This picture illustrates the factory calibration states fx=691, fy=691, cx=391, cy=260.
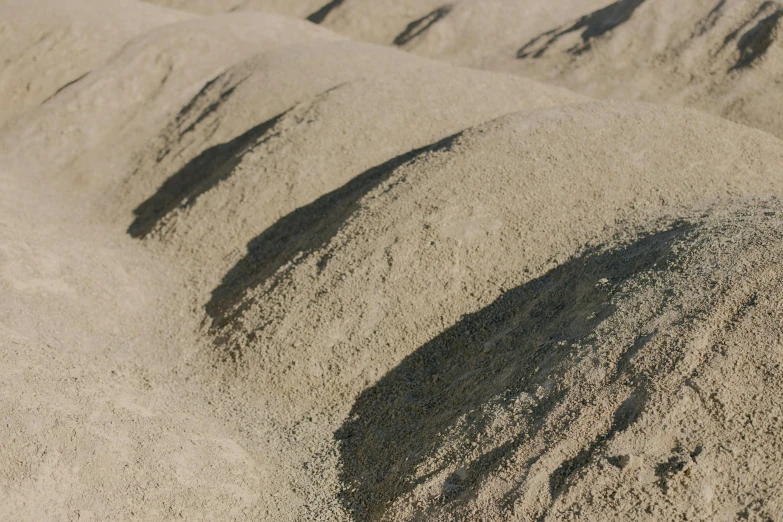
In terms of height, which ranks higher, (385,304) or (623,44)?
(385,304)

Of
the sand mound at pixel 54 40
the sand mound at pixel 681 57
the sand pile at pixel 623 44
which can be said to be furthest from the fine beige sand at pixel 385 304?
the sand pile at pixel 623 44

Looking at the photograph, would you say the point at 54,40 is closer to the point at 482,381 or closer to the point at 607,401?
the point at 482,381

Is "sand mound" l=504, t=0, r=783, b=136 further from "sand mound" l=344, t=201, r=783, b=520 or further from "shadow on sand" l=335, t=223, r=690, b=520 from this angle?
"shadow on sand" l=335, t=223, r=690, b=520

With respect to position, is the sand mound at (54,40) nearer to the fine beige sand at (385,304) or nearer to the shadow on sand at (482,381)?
the fine beige sand at (385,304)

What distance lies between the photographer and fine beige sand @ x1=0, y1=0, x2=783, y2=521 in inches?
238

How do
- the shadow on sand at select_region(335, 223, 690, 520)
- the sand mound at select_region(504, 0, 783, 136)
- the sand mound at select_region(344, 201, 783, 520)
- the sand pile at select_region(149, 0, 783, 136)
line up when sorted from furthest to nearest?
1. the sand pile at select_region(149, 0, 783, 136)
2. the sand mound at select_region(504, 0, 783, 136)
3. the shadow on sand at select_region(335, 223, 690, 520)
4. the sand mound at select_region(344, 201, 783, 520)

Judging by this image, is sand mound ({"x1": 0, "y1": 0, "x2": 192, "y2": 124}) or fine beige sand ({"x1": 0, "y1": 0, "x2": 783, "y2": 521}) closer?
fine beige sand ({"x1": 0, "y1": 0, "x2": 783, "y2": 521})

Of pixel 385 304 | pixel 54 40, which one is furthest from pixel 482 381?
pixel 54 40

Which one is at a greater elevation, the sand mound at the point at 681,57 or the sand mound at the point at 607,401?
the sand mound at the point at 607,401

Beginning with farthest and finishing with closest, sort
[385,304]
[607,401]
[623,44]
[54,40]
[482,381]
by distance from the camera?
[623,44] < [54,40] < [385,304] < [482,381] < [607,401]

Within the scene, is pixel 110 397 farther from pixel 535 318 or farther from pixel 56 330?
pixel 535 318

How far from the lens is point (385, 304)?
9164 mm

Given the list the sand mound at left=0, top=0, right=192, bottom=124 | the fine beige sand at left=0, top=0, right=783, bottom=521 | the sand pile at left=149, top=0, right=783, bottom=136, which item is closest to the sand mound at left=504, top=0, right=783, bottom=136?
the sand pile at left=149, top=0, right=783, bottom=136

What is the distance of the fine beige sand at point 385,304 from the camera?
605 centimetres
